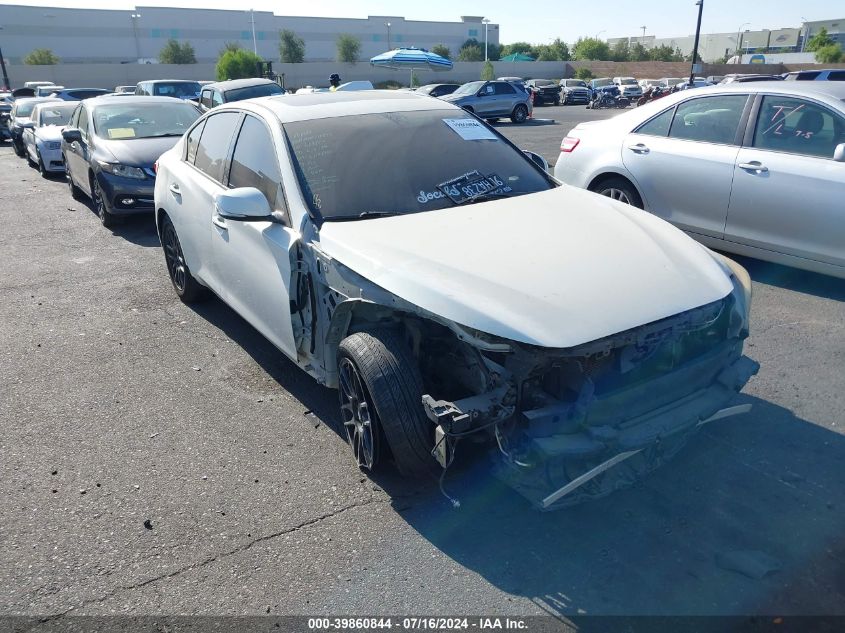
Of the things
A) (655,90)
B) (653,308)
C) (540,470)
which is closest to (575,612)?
(540,470)

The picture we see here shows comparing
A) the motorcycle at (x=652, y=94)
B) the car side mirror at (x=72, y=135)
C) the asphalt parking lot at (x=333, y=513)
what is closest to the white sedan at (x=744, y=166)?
the asphalt parking lot at (x=333, y=513)

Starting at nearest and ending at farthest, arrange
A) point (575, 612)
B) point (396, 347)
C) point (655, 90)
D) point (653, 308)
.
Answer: point (575, 612)
point (653, 308)
point (396, 347)
point (655, 90)

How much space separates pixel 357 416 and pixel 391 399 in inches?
17.6

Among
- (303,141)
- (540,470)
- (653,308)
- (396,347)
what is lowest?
(540,470)

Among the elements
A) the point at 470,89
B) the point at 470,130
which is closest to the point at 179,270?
the point at 470,130

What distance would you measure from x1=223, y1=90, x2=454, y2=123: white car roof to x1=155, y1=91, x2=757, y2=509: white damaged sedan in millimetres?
22

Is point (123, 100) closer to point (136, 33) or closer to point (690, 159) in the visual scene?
point (690, 159)

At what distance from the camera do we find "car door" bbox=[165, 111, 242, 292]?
4699 mm

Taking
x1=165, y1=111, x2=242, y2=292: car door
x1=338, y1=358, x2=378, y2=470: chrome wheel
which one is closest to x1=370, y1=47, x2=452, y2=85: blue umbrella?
x1=165, y1=111, x2=242, y2=292: car door

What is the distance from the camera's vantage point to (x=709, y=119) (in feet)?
20.2

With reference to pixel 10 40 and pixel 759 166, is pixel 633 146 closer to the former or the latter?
pixel 759 166

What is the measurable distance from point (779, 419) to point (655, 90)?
42294 mm

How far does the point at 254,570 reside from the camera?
2859mm

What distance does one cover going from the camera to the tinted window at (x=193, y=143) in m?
5.30
